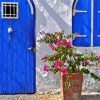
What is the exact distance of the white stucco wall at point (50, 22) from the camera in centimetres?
1022

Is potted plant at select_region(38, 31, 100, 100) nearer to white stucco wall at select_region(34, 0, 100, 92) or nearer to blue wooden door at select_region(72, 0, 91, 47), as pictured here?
white stucco wall at select_region(34, 0, 100, 92)

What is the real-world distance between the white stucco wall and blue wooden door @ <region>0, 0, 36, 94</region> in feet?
0.59

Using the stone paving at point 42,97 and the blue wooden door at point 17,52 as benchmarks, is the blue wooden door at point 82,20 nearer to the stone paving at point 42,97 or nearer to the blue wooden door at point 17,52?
the blue wooden door at point 17,52

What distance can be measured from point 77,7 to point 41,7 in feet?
3.05

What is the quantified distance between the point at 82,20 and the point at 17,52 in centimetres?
185

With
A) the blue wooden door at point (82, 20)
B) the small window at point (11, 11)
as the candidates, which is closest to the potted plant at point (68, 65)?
the blue wooden door at point (82, 20)

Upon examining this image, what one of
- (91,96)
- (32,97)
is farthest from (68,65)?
(32,97)

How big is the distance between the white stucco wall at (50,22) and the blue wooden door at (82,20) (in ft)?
0.48

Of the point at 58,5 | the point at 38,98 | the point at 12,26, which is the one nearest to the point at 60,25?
the point at 58,5

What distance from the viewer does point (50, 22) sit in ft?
33.7

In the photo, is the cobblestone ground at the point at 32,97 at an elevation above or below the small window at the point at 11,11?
below

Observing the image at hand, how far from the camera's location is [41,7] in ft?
33.5

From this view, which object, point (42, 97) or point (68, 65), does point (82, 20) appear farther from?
point (42, 97)

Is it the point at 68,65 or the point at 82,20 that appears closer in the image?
the point at 68,65
